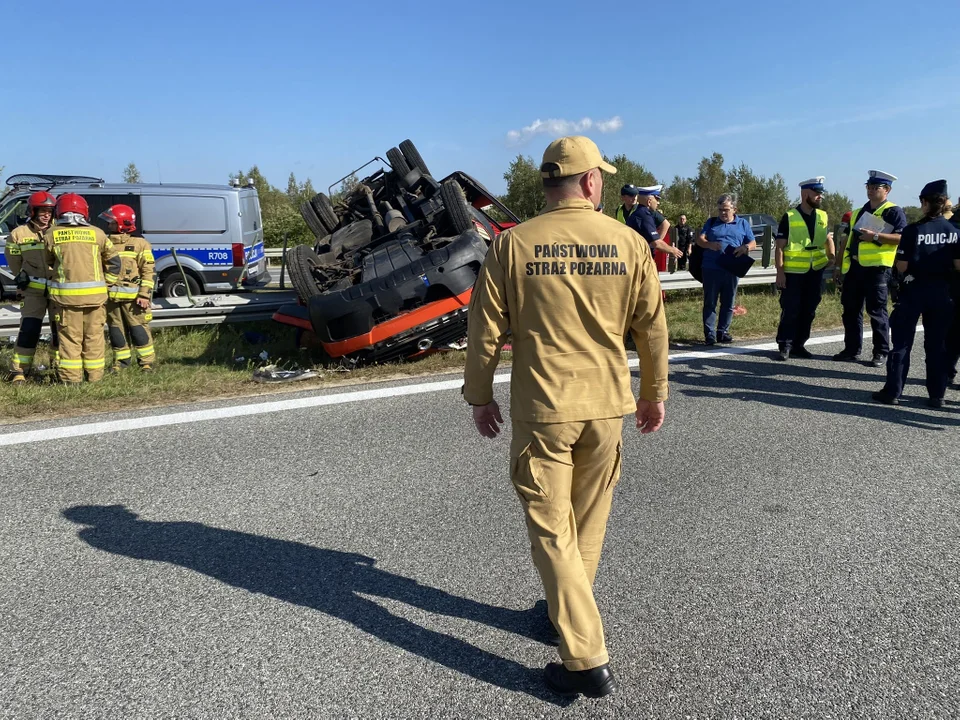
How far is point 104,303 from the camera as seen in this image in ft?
23.2

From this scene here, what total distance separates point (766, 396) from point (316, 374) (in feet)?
13.0

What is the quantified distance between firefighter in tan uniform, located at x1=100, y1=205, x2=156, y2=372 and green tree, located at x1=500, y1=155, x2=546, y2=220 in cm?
3452

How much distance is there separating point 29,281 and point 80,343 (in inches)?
31.6

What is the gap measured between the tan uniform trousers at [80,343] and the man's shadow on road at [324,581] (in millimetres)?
3177

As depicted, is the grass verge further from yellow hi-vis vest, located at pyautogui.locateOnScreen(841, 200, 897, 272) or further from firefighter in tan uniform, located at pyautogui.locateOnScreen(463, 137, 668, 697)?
firefighter in tan uniform, located at pyautogui.locateOnScreen(463, 137, 668, 697)

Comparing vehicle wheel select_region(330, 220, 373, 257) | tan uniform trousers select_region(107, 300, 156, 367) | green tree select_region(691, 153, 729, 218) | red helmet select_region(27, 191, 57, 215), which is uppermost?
green tree select_region(691, 153, 729, 218)

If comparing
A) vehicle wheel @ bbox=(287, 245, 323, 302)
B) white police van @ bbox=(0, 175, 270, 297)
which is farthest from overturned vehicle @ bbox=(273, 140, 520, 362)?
white police van @ bbox=(0, 175, 270, 297)

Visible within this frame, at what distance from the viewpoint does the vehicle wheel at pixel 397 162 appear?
370 inches

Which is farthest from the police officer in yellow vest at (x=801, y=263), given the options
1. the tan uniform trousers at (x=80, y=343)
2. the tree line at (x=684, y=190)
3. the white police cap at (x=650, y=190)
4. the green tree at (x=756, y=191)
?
the green tree at (x=756, y=191)

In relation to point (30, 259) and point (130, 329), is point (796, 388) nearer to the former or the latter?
point (130, 329)

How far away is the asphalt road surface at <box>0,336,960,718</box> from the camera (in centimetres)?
253

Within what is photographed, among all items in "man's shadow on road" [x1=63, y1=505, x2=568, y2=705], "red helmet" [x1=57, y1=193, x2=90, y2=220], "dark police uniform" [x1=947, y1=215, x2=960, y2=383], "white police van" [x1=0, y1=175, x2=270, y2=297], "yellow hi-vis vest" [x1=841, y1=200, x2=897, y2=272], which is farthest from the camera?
"white police van" [x1=0, y1=175, x2=270, y2=297]

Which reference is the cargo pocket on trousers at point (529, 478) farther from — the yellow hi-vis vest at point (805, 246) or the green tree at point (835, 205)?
the green tree at point (835, 205)

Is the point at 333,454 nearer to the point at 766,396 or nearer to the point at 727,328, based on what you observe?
the point at 766,396
